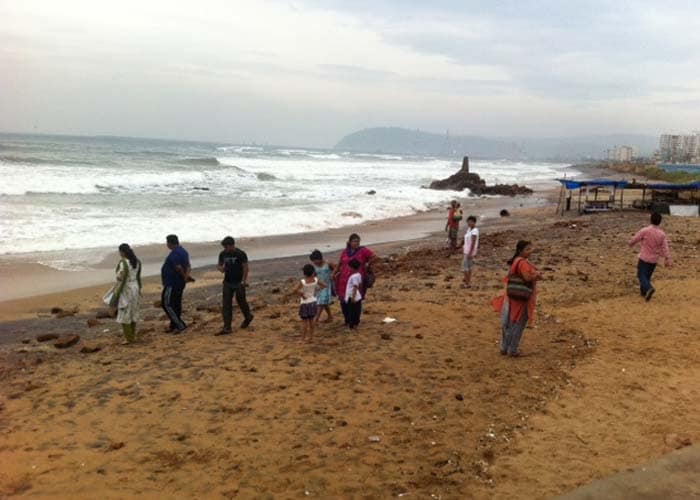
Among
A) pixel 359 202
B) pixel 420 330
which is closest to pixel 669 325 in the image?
pixel 420 330

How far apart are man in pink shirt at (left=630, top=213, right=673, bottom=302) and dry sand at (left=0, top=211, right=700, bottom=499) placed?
11.2 inches

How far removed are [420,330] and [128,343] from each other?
12.6ft

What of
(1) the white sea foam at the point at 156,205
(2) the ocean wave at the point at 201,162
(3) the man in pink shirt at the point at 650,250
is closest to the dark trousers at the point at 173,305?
(1) the white sea foam at the point at 156,205

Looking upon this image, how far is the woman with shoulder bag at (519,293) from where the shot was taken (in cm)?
650

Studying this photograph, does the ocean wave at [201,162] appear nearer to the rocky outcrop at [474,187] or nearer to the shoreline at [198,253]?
the rocky outcrop at [474,187]

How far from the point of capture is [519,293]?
259 inches

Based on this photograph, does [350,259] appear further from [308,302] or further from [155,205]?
[155,205]

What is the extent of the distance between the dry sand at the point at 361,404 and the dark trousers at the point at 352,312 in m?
0.17

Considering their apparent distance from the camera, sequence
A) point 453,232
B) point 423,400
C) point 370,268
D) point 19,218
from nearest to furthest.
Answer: point 423,400, point 370,268, point 453,232, point 19,218

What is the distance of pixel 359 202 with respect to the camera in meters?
30.7

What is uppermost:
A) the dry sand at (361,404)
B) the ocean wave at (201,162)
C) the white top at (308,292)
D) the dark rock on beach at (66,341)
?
the ocean wave at (201,162)

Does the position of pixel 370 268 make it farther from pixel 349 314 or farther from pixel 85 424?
pixel 85 424

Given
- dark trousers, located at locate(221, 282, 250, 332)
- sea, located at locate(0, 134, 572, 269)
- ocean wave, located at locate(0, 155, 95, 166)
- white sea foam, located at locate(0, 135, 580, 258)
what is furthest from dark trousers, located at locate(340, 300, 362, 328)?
ocean wave, located at locate(0, 155, 95, 166)

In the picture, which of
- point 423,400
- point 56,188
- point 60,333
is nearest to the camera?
point 423,400
